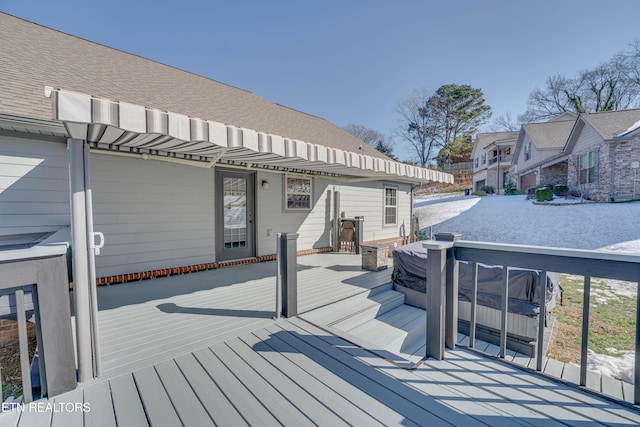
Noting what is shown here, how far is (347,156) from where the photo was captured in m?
4.81

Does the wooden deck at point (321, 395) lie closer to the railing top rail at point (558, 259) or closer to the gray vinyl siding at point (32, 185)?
the railing top rail at point (558, 259)

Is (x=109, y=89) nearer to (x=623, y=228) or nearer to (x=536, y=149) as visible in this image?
(x=623, y=228)

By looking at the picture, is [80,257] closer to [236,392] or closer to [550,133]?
[236,392]

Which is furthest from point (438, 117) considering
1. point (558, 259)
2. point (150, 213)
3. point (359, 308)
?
point (558, 259)

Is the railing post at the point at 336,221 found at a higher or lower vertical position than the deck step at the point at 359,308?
higher

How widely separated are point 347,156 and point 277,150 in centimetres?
152

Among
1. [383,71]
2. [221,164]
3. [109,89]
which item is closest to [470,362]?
[221,164]

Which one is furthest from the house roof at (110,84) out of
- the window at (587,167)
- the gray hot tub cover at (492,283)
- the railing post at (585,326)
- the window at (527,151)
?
the window at (527,151)

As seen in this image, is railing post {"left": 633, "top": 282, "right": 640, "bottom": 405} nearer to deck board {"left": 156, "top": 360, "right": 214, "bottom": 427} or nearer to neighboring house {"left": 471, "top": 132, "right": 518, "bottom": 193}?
deck board {"left": 156, "top": 360, "right": 214, "bottom": 427}

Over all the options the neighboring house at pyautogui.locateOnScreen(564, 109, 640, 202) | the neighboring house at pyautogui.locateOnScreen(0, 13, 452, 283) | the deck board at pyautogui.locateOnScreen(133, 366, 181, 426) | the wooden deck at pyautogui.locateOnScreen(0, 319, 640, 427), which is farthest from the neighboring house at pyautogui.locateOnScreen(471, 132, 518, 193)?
the deck board at pyautogui.locateOnScreen(133, 366, 181, 426)

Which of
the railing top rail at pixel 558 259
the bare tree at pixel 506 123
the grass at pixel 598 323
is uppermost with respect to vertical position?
the bare tree at pixel 506 123

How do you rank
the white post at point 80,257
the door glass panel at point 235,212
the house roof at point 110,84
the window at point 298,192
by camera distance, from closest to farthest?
1. the white post at point 80,257
2. the house roof at point 110,84
3. the door glass panel at point 235,212
4. the window at point 298,192

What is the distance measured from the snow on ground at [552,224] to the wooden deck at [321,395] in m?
5.47

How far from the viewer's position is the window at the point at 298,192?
760 cm
